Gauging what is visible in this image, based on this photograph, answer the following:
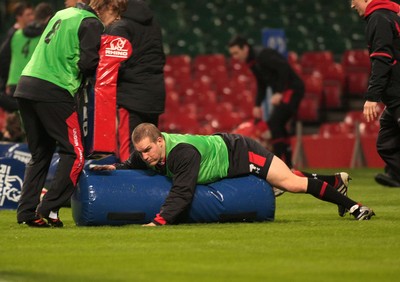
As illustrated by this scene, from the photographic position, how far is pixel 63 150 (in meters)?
9.14

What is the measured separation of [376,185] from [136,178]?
5962 millimetres

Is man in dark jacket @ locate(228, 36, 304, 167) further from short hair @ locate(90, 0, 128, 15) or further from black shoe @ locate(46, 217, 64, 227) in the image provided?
black shoe @ locate(46, 217, 64, 227)

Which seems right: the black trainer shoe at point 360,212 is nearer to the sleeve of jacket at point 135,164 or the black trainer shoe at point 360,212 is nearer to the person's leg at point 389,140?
the person's leg at point 389,140

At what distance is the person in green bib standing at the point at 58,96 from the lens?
9062 mm

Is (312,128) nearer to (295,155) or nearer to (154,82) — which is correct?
(295,155)

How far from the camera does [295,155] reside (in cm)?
1997

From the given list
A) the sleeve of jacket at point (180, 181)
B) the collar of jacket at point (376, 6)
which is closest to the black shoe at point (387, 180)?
the collar of jacket at point (376, 6)

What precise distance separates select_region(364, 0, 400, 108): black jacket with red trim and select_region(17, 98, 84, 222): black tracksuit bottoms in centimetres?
246

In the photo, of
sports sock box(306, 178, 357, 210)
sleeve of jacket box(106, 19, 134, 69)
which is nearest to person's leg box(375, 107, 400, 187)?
sports sock box(306, 178, 357, 210)

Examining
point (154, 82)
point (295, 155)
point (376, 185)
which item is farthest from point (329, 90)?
point (154, 82)

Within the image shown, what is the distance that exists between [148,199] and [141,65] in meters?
2.14

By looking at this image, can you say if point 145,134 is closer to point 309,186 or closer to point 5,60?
point 309,186

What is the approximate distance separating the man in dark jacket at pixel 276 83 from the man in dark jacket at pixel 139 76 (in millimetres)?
4695

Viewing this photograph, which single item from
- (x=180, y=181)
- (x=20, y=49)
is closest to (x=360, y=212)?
(x=180, y=181)
